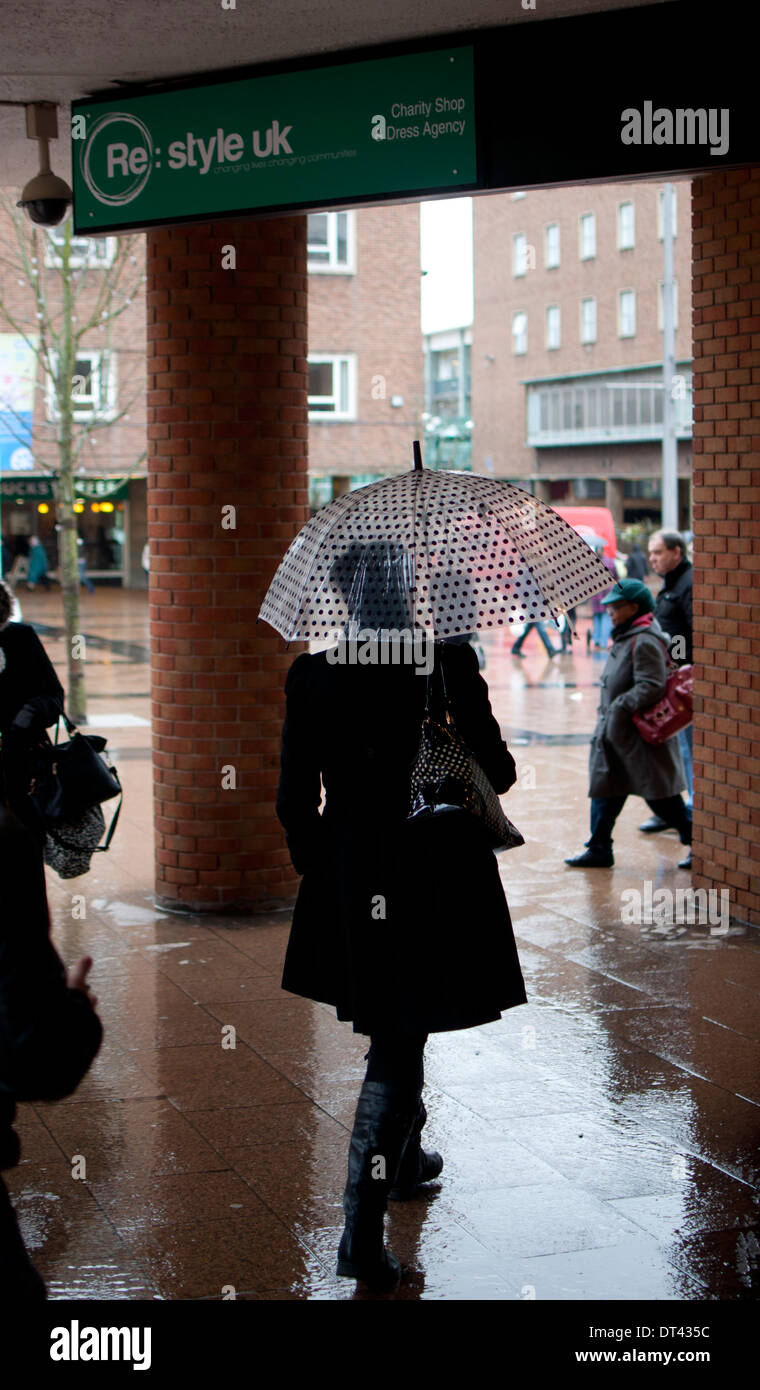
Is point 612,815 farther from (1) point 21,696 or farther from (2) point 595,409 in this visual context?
(2) point 595,409

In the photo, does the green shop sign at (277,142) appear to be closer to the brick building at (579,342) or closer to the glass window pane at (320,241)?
the glass window pane at (320,241)

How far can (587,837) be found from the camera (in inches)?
389

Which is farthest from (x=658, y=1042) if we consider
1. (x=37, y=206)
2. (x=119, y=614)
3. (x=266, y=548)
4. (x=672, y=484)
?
(x=119, y=614)

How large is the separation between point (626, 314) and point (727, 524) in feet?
187

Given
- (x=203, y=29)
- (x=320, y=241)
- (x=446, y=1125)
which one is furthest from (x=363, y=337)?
(x=446, y=1125)

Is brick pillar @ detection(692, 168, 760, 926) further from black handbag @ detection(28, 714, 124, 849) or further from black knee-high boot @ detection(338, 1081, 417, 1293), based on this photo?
black knee-high boot @ detection(338, 1081, 417, 1293)

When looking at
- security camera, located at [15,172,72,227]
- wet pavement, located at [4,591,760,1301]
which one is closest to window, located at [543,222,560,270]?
security camera, located at [15,172,72,227]

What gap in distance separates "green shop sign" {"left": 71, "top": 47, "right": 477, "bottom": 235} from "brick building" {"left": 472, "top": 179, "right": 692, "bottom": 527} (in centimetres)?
4871

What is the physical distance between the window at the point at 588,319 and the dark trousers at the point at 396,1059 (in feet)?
207

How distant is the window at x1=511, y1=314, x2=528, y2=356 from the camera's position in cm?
6994

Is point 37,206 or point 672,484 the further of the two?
point 672,484

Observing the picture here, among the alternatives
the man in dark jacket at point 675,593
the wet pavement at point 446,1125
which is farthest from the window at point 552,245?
the wet pavement at point 446,1125

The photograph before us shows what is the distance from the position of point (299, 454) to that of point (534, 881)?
2729 millimetres
